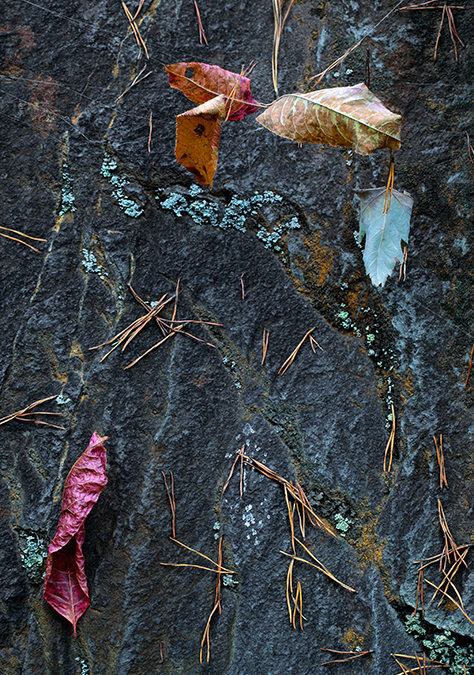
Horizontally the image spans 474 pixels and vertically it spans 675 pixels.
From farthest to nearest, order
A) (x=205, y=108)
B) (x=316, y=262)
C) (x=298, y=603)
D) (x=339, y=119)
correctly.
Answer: (x=316, y=262)
(x=298, y=603)
(x=205, y=108)
(x=339, y=119)

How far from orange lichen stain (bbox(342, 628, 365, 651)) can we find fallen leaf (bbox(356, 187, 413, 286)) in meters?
0.92

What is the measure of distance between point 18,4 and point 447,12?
46.2 inches

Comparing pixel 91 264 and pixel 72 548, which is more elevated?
pixel 91 264

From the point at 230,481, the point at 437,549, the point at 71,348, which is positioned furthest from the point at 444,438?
the point at 71,348

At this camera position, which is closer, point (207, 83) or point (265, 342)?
point (207, 83)

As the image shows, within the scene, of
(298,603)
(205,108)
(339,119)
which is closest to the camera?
(339,119)

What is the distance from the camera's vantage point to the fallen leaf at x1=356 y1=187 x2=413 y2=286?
1.38 meters

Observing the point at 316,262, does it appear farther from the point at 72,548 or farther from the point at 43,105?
the point at 72,548

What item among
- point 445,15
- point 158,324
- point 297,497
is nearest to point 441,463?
point 297,497

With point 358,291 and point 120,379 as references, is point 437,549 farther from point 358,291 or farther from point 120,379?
point 120,379

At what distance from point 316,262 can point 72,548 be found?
3.31 feet

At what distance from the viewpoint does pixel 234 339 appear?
5.04 ft

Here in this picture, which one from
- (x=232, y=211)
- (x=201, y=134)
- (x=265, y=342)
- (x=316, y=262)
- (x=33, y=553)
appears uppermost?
(x=201, y=134)

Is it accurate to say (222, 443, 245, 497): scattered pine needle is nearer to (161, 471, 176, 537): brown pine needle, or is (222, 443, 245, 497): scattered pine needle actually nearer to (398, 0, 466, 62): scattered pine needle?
(161, 471, 176, 537): brown pine needle
